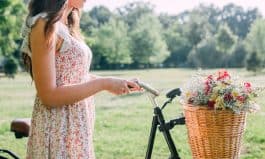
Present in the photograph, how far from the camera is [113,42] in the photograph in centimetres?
6291

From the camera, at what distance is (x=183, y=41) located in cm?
6794

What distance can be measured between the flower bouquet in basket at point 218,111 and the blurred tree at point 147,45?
60.9 metres

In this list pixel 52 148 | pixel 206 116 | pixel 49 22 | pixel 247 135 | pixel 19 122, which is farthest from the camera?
pixel 247 135

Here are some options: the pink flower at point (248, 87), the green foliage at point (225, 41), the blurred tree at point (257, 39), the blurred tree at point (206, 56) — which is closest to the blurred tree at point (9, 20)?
the pink flower at point (248, 87)

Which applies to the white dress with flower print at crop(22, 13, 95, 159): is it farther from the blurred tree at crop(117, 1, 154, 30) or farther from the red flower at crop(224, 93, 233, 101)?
the blurred tree at crop(117, 1, 154, 30)

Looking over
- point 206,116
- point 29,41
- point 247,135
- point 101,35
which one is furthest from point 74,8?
point 101,35

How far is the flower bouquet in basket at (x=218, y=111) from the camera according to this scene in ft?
7.93

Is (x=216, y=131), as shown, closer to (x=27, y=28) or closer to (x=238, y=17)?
(x=27, y=28)

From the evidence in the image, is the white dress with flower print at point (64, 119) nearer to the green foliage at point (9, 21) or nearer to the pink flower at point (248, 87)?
the pink flower at point (248, 87)

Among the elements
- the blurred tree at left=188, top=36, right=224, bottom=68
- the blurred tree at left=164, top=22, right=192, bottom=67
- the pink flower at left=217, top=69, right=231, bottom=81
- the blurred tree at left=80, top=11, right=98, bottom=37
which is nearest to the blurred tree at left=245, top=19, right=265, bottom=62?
the blurred tree at left=188, top=36, right=224, bottom=68

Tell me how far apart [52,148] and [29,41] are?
0.44 m

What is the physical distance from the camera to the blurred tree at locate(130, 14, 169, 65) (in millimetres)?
64125

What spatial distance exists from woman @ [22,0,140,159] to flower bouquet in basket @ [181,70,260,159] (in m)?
0.54

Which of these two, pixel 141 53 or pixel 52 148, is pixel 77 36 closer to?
pixel 52 148
